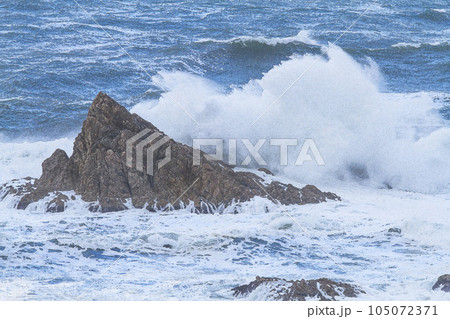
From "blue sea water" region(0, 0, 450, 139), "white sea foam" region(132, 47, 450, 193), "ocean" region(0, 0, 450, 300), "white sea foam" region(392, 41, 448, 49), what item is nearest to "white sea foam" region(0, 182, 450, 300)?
"ocean" region(0, 0, 450, 300)

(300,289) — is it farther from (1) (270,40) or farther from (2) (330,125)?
(1) (270,40)

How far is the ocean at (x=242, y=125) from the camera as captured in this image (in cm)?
1173

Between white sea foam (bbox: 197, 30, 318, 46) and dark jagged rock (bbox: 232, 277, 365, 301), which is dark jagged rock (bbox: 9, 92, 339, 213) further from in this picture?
white sea foam (bbox: 197, 30, 318, 46)

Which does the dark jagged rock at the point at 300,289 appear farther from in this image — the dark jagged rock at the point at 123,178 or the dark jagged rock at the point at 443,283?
the dark jagged rock at the point at 123,178

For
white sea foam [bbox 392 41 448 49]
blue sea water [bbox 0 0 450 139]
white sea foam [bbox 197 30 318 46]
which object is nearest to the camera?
blue sea water [bbox 0 0 450 139]

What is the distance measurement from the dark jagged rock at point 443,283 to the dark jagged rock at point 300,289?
960 millimetres

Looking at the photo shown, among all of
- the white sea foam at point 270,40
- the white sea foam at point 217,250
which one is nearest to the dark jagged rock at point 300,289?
the white sea foam at point 217,250

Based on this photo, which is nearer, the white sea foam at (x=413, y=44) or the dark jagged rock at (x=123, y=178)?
the dark jagged rock at (x=123, y=178)

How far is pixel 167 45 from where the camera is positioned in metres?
25.5

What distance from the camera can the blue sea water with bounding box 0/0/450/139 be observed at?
845 inches

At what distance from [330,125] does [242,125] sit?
6.09 ft

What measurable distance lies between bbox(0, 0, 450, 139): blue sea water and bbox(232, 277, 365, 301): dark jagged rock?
929cm

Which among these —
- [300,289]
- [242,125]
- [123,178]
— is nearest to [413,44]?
[242,125]

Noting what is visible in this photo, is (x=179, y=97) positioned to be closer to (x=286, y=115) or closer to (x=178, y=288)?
(x=286, y=115)
